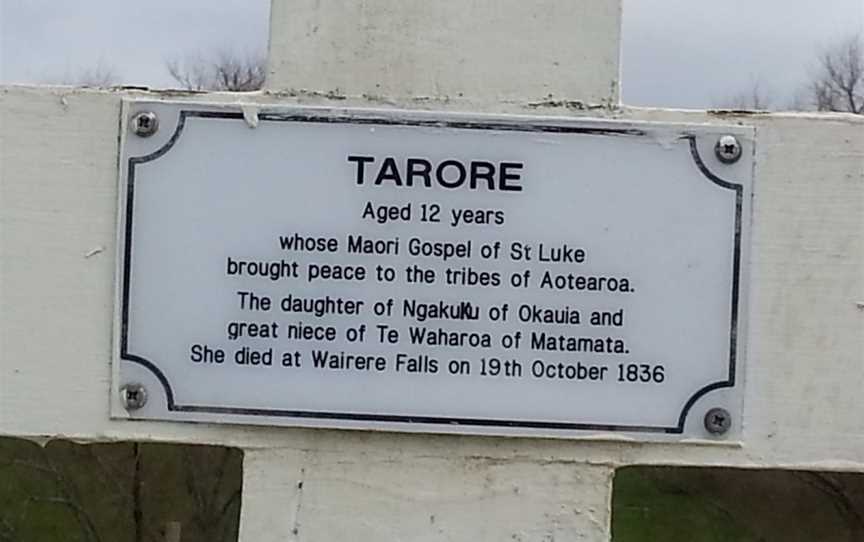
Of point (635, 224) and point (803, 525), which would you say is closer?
point (635, 224)

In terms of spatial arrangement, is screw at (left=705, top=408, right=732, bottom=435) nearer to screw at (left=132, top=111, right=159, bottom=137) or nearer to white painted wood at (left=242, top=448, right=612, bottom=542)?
white painted wood at (left=242, top=448, right=612, bottom=542)

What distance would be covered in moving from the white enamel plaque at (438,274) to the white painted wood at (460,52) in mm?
35

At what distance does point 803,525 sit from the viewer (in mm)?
14688

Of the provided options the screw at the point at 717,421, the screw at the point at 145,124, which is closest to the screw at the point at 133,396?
the screw at the point at 145,124

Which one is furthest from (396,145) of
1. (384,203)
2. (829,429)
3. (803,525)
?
(803,525)

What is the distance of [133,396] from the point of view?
1071mm

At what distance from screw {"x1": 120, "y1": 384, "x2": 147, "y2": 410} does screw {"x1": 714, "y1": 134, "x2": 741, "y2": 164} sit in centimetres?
52

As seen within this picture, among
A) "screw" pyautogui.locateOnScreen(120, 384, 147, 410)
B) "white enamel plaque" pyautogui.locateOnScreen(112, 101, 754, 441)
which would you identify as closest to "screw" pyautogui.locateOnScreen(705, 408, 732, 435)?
"white enamel plaque" pyautogui.locateOnScreen(112, 101, 754, 441)

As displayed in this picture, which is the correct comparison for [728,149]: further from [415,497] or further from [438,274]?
[415,497]

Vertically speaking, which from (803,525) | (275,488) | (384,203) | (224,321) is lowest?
(803,525)

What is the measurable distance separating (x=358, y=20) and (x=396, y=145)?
119 mm

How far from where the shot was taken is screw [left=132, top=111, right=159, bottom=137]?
3.51ft

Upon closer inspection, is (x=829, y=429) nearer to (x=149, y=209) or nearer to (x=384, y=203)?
(x=384, y=203)

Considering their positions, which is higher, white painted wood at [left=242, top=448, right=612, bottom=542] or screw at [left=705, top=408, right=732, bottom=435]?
screw at [left=705, top=408, right=732, bottom=435]
